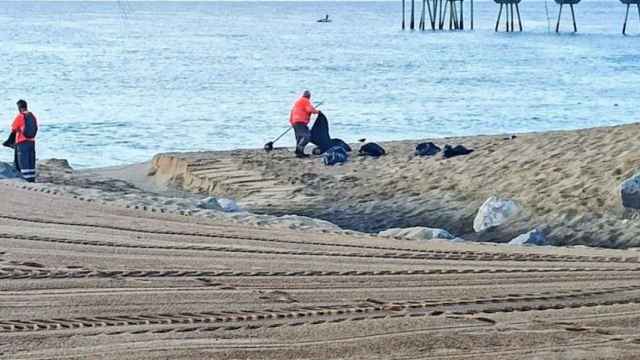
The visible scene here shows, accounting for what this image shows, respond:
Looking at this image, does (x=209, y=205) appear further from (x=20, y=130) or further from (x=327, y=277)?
(x=327, y=277)

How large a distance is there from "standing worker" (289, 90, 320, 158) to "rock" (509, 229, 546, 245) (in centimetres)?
Result: 715

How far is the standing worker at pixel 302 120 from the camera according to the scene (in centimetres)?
2083

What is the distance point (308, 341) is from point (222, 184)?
40.2 feet

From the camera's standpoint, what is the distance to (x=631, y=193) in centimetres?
1414

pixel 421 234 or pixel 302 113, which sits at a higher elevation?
pixel 302 113

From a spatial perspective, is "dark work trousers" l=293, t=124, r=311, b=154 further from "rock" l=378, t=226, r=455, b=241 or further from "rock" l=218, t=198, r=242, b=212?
"rock" l=378, t=226, r=455, b=241

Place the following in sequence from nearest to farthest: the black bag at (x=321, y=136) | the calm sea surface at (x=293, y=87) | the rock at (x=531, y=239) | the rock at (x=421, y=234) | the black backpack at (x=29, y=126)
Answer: the rock at (x=421, y=234)
the rock at (x=531, y=239)
the black backpack at (x=29, y=126)
the black bag at (x=321, y=136)
the calm sea surface at (x=293, y=87)

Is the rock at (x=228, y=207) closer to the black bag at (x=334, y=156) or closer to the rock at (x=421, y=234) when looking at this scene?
the rock at (x=421, y=234)

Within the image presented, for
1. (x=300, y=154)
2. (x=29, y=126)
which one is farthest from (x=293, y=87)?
(x=29, y=126)

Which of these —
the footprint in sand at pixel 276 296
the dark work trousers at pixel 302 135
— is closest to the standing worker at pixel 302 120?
the dark work trousers at pixel 302 135

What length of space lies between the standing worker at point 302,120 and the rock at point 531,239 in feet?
23.5

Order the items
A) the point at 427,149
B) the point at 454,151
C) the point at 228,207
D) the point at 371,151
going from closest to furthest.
Answer: the point at 228,207 → the point at 454,151 → the point at 427,149 → the point at 371,151

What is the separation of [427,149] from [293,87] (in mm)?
27887

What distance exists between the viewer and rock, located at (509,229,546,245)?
45.0 ft
